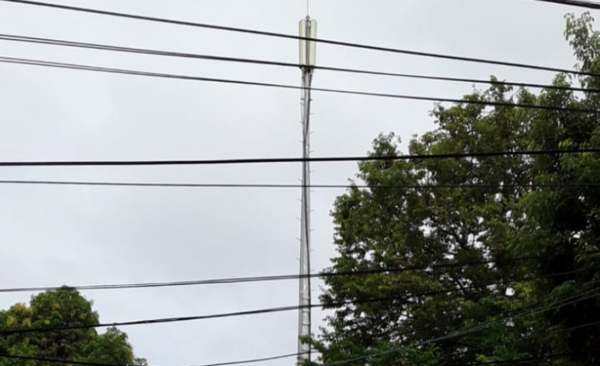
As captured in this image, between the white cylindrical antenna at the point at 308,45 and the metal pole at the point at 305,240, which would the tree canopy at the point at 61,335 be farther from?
the white cylindrical antenna at the point at 308,45

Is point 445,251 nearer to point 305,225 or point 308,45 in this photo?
point 305,225

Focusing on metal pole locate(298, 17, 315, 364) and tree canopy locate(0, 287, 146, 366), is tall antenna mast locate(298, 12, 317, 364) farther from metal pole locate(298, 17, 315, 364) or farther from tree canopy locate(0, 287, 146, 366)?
tree canopy locate(0, 287, 146, 366)

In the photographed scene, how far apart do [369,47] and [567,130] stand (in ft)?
21.2

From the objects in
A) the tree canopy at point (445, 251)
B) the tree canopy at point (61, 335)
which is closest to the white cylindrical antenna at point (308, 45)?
the tree canopy at point (445, 251)

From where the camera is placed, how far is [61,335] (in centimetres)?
2672

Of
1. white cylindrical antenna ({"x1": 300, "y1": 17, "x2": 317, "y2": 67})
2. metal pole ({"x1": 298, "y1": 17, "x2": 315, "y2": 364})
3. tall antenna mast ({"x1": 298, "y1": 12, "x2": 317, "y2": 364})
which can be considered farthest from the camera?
metal pole ({"x1": 298, "y1": 17, "x2": 315, "y2": 364})

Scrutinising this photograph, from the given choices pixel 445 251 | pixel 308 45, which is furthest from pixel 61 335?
pixel 308 45

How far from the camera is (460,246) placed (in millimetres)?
19062

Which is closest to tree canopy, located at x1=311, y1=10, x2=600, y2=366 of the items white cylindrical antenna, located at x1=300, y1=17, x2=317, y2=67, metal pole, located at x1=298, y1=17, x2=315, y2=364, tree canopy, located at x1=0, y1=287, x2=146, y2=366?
metal pole, located at x1=298, y1=17, x2=315, y2=364

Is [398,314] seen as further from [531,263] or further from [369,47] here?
[369,47]

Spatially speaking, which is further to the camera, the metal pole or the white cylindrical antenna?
the metal pole

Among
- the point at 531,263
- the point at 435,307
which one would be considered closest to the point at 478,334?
the point at 435,307

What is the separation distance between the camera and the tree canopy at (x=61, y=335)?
2533 centimetres

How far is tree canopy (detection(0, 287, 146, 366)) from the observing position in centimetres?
2533
